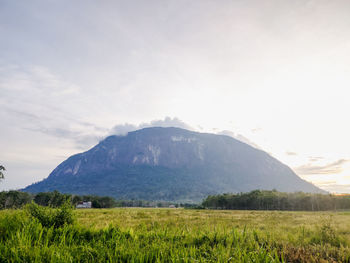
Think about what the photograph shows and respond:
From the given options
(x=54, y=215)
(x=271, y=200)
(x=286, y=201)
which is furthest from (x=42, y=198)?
(x=54, y=215)

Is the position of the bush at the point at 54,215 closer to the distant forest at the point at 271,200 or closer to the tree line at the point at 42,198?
the tree line at the point at 42,198

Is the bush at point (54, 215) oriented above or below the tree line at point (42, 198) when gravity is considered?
above

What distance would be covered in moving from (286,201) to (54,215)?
422ft

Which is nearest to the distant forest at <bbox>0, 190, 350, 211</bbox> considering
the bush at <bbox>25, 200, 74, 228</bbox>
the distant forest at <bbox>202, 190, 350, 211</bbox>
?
the distant forest at <bbox>202, 190, 350, 211</bbox>

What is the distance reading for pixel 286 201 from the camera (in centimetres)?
11388

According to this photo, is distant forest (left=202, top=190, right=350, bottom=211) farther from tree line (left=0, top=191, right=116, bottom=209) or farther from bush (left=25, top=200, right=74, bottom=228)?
bush (left=25, top=200, right=74, bottom=228)

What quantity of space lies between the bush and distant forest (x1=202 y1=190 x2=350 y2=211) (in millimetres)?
124396

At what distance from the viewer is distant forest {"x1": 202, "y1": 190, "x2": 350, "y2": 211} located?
106938mm

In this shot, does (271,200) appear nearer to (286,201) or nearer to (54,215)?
(286,201)

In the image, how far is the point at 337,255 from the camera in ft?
16.7

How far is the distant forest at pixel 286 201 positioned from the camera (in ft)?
351

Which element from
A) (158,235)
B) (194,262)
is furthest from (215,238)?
(194,262)

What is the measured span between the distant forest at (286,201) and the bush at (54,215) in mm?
124396

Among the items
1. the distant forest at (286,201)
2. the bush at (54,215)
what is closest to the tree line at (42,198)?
the distant forest at (286,201)
